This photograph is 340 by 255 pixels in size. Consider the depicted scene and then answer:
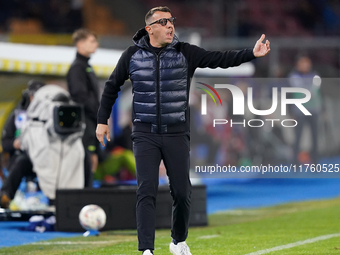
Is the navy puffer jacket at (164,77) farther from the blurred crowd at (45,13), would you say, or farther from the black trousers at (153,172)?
the blurred crowd at (45,13)

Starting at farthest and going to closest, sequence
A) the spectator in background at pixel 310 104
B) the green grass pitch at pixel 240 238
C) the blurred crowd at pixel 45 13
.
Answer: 1. the blurred crowd at pixel 45 13
2. the spectator in background at pixel 310 104
3. the green grass pitch at pixel 240 238

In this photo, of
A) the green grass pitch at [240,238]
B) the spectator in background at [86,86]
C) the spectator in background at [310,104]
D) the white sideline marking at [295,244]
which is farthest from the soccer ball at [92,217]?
the spectator in background at [310,104]

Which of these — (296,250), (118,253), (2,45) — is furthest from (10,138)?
(296,250)

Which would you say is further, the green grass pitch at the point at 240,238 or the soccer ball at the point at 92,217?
the soccer ball at the point at 92,217

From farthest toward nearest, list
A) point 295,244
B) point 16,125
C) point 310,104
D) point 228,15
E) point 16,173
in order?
point 228,15 → point 310,104 → point 16,125 → point 16,173 → point 295,244

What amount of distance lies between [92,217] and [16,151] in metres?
2.02

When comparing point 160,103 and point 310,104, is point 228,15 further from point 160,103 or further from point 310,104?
point 160,103

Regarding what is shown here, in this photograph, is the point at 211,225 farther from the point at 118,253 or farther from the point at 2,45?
the point at 2,45

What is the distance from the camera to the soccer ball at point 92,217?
315 inches

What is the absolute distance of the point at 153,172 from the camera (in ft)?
18.6

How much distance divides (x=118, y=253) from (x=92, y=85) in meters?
3.34

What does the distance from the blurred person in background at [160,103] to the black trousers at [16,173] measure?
3.69 m

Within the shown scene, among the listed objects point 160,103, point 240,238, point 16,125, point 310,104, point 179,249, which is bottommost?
point 240,238

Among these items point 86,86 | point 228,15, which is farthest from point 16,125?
point 228,15
